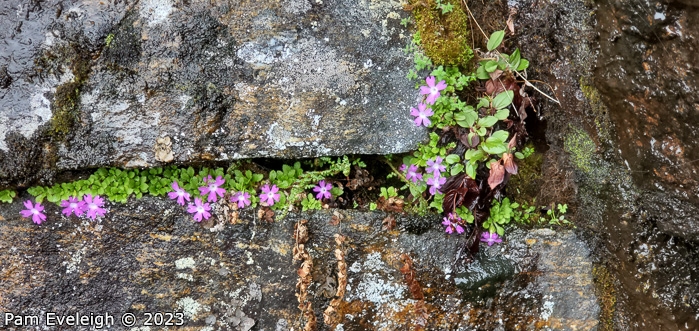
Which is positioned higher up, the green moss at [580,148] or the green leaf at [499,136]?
the green leaf at [499,136]

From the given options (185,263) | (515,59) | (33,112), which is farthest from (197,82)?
(515,59)

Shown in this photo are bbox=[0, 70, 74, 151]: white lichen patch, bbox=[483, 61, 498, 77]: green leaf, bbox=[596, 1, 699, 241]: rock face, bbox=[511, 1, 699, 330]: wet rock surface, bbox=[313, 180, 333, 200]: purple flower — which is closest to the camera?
bbox=[596, 1, 699, 241]: rock face

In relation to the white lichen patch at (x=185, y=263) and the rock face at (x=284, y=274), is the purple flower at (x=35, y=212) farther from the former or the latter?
the white lichen patch at (x=185, y=263)

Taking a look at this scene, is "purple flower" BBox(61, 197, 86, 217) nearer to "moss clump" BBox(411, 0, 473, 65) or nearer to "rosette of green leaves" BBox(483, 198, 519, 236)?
"moss clump" BBox(411, 0, 473, 65)

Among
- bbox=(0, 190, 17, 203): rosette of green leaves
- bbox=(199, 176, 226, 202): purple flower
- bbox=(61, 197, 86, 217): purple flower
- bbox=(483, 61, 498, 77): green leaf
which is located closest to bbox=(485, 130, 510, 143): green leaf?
bbox=(483, 61, 498, 77): green leaf

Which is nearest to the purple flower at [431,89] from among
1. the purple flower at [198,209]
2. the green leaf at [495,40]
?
the green leaf at [495,40]

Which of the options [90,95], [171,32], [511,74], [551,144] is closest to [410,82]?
[511,74]
